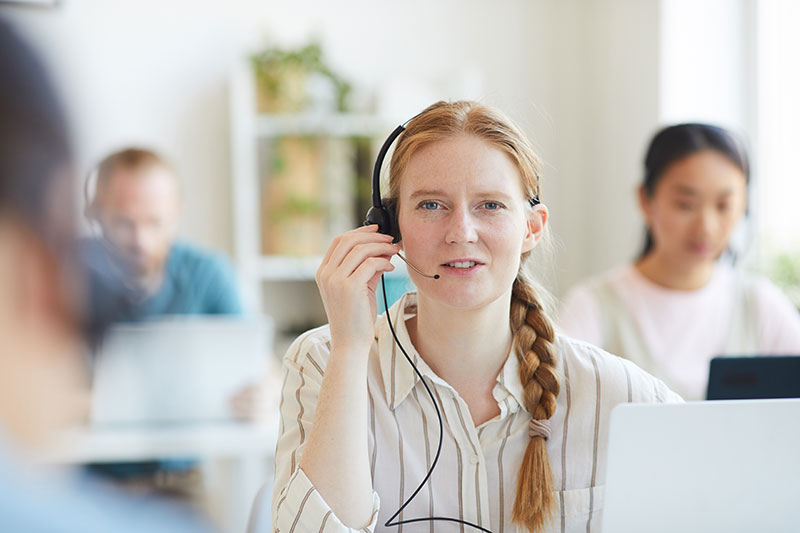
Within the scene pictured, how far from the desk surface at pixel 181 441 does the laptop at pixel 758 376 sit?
52.0 inches

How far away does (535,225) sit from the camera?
1317 mm

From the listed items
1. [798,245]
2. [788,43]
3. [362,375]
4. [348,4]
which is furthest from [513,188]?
[348,4]

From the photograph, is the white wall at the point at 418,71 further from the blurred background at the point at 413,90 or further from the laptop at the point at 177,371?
the laptop at the point at 177,371

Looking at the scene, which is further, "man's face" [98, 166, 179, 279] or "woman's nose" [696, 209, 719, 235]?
"man's face" [98, 166, 179, 279]

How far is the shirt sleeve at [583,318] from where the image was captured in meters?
1.95

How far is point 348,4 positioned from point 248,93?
638mm

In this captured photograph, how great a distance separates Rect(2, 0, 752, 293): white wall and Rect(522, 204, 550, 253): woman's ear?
207 centimetres

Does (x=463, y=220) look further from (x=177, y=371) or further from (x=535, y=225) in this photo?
(x=177, y=371)

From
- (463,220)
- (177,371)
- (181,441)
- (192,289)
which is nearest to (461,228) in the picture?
(463,220)

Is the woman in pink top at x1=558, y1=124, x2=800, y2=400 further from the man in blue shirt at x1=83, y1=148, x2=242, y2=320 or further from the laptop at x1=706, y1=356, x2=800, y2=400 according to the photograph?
the man in blue shirt at x1=83, y1=148, x2=242, y2=320

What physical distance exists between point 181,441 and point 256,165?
145cm

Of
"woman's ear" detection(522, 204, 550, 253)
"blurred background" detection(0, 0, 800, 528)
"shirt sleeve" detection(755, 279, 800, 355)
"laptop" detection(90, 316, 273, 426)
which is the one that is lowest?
"laptop" detection(90, 316, 273, 426)

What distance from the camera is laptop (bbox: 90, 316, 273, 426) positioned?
6.81 ft

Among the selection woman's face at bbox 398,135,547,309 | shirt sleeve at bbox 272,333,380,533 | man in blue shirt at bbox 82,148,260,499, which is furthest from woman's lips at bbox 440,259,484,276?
man in blue shirt at bbox 82,148,260,499
